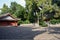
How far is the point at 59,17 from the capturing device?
185ft

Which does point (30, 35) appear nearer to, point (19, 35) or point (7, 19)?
point (19, 35)

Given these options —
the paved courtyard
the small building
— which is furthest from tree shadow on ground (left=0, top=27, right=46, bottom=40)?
the small building

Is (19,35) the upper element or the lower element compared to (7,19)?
upper

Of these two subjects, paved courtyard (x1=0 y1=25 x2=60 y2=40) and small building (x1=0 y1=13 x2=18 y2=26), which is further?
small building (x1=0 y1=13 x2=18 y2=26)

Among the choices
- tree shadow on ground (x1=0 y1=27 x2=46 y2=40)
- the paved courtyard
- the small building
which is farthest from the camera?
the small building

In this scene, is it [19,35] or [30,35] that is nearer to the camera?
[30,35]

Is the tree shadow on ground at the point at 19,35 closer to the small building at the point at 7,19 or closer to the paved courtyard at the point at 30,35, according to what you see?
the paved courtyard at the point at 30,35

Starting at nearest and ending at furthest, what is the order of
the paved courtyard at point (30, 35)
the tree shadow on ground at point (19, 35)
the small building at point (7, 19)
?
the paved courtyard at point (30, 35)
the tree shadow on ground at point (19, 35)
the small building at point (7, 19)

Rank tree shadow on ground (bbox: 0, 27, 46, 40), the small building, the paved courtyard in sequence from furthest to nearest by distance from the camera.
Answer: the small building, tree shadow on ground (bbox: 0, 27, 46, 40), the paved courtyard

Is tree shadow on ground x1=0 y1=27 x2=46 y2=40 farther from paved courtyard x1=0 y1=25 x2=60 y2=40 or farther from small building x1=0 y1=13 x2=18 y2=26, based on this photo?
small building x1=0 y1=13 x2=18 y2=26

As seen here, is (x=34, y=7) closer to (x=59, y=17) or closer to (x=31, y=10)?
(x=31, y=10)

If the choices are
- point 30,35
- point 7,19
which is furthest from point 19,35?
point 7,19

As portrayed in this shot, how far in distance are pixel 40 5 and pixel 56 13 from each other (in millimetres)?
6865

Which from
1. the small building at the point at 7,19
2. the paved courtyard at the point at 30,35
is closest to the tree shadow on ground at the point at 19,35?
the paved courtyard at the point at 30,35
